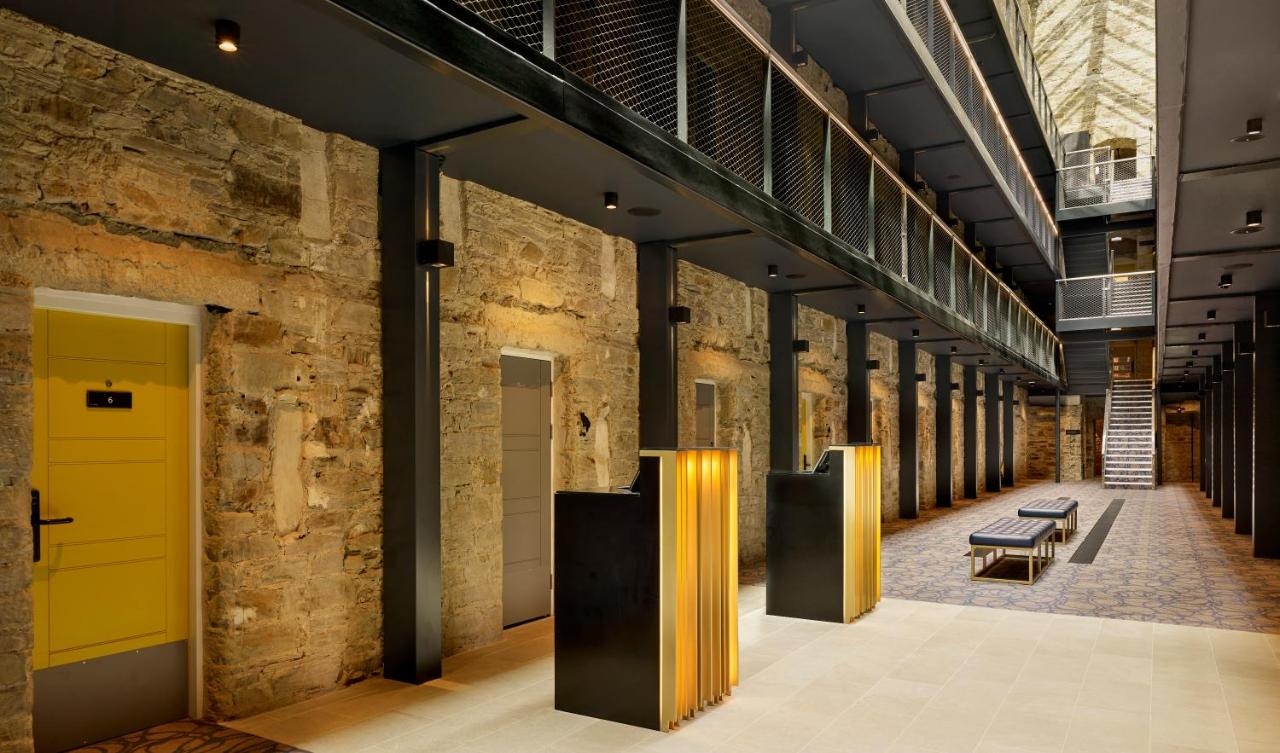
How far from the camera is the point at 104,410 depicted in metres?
3.98

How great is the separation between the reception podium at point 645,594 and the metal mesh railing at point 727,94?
332 centimetres

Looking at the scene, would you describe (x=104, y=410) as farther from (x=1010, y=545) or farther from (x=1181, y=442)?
(x=1181, y=442)

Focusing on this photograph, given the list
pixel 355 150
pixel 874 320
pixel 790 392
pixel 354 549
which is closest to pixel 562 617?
pixel 354 549

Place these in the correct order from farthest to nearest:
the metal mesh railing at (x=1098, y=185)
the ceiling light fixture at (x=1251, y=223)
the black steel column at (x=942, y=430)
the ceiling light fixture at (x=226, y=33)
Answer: the metal mesh railing at (x=1098, y=185) → the black steel column at (x=942, y=430) → the ceiling light fixture at (x=1251, y=223) → the ceiling light fixture at (x=226, y=33)

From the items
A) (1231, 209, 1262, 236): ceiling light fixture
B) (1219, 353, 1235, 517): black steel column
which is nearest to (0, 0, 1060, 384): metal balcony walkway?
(1231, 209, 1262, 236): ceiling light fixture

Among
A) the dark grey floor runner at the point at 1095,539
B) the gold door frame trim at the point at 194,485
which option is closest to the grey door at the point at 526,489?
the gold door frame trim at the point at 194,485

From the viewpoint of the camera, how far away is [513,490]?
641cm

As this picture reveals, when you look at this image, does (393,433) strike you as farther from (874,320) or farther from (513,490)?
(874,320)

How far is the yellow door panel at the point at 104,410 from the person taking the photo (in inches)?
149

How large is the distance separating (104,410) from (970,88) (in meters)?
13.7

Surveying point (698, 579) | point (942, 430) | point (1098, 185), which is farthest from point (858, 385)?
point (1098, 185)

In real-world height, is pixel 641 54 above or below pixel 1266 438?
above

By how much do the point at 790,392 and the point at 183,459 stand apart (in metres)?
7.03

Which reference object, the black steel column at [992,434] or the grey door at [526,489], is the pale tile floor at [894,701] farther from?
the black steel column at [992,434]
